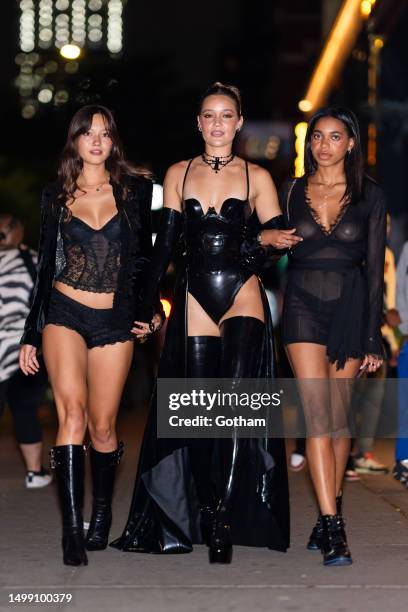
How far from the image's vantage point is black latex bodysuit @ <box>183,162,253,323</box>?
5.99m

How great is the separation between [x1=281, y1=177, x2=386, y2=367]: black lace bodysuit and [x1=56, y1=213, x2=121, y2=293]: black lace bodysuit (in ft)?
2.96

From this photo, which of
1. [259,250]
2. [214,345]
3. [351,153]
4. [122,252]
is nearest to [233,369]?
[214,345]

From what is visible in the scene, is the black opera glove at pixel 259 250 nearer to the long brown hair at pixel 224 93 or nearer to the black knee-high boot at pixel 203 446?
the black knee-high boot at pixel 203 446

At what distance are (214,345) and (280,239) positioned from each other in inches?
24.8

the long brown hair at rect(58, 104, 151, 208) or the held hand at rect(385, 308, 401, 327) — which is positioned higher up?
the long brown hair at rect(58, 104, 151, 208)

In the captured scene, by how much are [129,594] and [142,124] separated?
118 feet

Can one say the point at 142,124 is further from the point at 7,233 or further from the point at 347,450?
the point at 347,450

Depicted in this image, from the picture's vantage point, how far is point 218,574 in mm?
5609

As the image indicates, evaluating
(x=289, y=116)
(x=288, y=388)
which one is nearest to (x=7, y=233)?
(x=288, y=388)

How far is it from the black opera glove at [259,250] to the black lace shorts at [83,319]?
2.40 ft

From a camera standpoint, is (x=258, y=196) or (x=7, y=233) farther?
(x=7, y=233)

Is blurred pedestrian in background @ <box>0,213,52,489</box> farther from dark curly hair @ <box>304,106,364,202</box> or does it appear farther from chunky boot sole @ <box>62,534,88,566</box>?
dark curly hair @ <box>304,106,364,202</box>

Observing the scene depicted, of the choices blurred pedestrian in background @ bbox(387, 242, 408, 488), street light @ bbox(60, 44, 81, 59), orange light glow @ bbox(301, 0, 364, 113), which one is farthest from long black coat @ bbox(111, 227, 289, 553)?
orange light glow @ bbox(301, 0, 364, 113)

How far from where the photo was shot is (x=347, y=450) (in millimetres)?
6273
